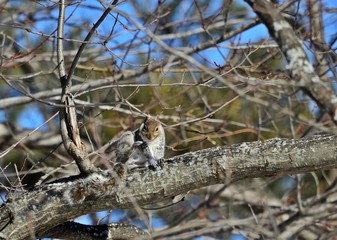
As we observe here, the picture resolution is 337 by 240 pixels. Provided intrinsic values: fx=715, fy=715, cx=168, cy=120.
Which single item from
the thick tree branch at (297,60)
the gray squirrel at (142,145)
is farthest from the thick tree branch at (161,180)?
the thick tree branch at (297,60)

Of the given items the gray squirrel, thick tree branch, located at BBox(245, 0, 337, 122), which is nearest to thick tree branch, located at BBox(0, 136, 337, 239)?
the gray squirrel

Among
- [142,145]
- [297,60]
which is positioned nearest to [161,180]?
[142,145]

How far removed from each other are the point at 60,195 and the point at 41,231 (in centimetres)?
25

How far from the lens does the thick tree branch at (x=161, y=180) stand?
12.0ft

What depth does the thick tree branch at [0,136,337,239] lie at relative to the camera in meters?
3.66

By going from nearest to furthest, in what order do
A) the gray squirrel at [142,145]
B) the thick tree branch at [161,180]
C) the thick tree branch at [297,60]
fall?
the thick tree branch at [297,60]
the thick tree branch at [161,180]
the gray squirrel at [142,145]

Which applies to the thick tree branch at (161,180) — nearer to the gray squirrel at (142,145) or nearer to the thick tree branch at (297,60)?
the gray squirrel at (142,145)

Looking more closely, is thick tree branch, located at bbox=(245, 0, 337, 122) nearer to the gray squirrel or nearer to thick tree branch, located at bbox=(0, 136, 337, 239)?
thick tree branch, located at bbox=(0, 136, 337, 239)

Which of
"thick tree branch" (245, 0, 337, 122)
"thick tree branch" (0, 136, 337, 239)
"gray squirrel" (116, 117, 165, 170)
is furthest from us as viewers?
"gray squirrel" (116, 117, 165, 170)

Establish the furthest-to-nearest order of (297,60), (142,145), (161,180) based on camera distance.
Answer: (142,145) → (161,180) → (297,60)

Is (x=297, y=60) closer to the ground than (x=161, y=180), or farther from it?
A: farther from it

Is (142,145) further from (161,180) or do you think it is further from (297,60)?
(297,60)

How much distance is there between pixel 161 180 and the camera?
12.3 feet

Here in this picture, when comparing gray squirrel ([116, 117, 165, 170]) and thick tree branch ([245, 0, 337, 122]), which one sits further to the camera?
gray squirrel ([116, 117, 165, 170])
